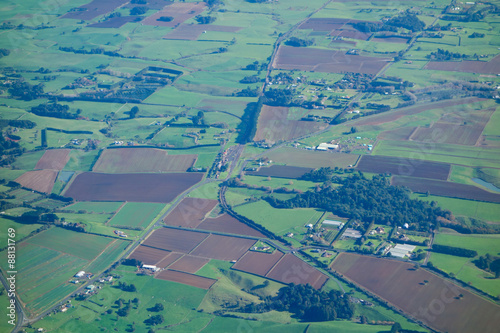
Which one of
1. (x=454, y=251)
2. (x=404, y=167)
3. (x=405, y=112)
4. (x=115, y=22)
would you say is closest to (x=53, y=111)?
(x=115, y=22)

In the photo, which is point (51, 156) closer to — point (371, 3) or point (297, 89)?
point (297, 89)

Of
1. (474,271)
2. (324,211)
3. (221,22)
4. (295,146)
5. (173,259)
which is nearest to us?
(474,271)

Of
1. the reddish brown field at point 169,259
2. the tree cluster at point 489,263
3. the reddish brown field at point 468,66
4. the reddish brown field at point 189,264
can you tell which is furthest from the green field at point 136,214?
the reddish brown field at point 468,66

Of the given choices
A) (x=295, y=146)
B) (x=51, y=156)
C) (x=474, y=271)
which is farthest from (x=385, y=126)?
(x=51, y=156)

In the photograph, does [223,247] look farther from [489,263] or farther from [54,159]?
[54,159]

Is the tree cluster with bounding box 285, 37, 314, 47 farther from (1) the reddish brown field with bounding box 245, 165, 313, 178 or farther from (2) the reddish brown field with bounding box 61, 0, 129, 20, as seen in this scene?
(2) the reddish brown field with bounding box 61, 0, 129, 20

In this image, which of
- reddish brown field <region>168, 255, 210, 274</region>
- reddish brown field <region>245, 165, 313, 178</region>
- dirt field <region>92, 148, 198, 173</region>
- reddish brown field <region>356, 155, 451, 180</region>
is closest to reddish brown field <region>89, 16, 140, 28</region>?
dirt field <region>92, 148, 198, 173</region>

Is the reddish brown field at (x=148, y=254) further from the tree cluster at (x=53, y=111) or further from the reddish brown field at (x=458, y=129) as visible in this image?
the reddish brown field at (x=458, y=129)
